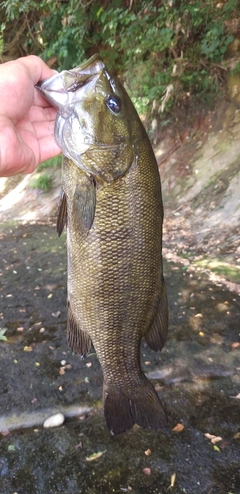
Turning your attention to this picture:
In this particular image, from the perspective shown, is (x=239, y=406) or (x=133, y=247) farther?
(x=239, y=406)

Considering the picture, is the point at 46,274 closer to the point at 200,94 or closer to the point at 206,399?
the point at 206,399

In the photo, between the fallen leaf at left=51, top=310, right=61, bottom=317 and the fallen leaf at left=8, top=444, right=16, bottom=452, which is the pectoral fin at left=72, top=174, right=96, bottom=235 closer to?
the fallen leaf at left=8, top=444, right=16, bottom=452

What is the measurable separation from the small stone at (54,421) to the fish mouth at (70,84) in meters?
2.47

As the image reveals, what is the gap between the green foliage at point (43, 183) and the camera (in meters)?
10.4

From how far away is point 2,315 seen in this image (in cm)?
492

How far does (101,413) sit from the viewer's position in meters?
3.49

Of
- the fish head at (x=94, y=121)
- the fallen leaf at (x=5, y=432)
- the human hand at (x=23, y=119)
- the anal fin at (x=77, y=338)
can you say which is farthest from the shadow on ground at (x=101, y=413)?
the fish head at (x=94, y=121)

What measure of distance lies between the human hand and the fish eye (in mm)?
499

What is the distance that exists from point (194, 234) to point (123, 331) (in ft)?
15.5

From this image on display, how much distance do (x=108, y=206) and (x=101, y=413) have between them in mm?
2209

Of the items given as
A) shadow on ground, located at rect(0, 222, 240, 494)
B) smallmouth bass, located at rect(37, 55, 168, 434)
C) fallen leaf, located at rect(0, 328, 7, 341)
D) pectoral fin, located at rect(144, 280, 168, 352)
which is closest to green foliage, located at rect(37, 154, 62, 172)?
shadow on ground, located at rect(0, 222, 240, 494)

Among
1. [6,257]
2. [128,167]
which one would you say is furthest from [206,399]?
[6,257]

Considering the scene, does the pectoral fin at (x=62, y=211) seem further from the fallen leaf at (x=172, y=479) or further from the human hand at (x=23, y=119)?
the fallen leaf at (x=172, y=479)

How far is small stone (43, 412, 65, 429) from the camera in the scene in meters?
3.38
